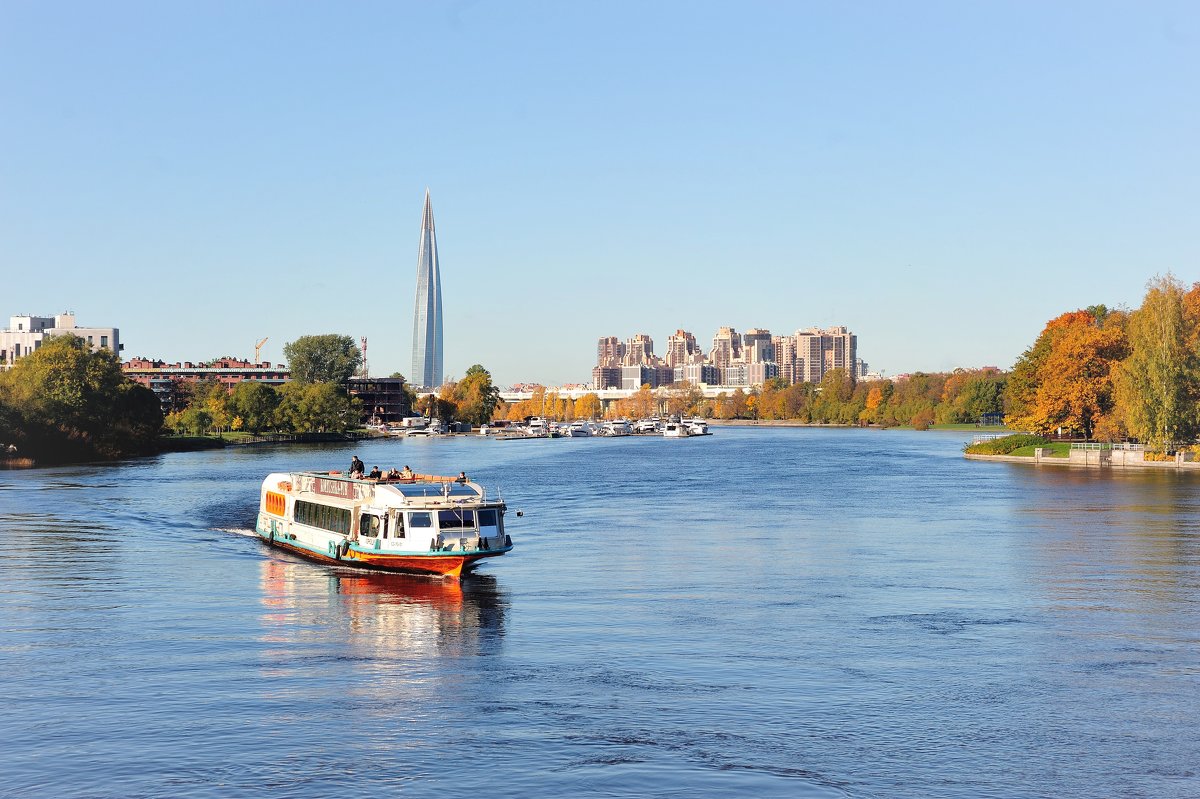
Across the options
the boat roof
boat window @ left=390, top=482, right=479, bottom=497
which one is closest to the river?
the boat roof

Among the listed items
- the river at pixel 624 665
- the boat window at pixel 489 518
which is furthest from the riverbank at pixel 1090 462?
the boat window at pixel 489 518

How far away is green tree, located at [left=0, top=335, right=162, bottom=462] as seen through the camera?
137m

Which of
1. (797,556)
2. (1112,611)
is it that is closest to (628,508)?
(797,556)

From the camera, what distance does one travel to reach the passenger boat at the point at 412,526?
49.7 meters

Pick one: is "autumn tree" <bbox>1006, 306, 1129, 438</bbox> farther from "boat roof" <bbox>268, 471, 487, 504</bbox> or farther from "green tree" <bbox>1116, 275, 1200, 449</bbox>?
"boat roof" <bbox>268, 471, 487, 504</bbox>

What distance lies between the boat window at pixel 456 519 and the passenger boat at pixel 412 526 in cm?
4

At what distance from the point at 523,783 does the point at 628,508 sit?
6118cm

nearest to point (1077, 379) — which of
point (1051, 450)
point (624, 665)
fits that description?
point (1051, 450)

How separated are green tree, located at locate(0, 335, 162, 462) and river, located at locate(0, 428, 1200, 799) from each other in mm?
71795

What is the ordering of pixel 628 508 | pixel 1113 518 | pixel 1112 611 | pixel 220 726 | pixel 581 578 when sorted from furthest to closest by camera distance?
pixel 628 508, pixel 1113 518, pixel 581 578, pixel 1112 611, pixel 220 726

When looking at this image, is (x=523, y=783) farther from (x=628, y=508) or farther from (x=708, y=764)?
(x=628, y=508)

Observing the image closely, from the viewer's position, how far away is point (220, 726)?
93.8 feet

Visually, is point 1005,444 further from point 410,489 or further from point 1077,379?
point 410,489

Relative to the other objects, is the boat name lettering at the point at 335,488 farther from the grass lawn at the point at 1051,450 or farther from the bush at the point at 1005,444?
the bush at the point at 1005,444
